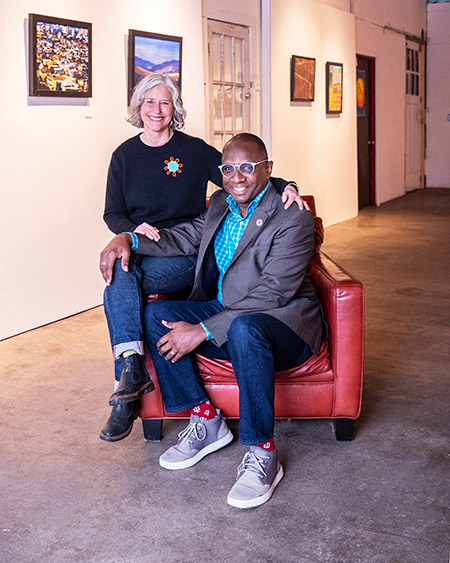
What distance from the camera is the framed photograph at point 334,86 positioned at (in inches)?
343

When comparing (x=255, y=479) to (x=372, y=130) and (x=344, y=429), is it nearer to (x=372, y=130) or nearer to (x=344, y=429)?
(x=344, y=429)

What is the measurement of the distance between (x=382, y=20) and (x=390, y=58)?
0.64m

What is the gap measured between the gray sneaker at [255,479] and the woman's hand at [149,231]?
3.20 feet

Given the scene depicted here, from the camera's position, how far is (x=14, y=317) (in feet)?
15.0

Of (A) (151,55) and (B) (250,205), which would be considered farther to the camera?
(A) (151,55)

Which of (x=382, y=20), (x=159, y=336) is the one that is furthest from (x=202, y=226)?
(x=382, y=20)

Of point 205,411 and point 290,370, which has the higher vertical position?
point 290,370

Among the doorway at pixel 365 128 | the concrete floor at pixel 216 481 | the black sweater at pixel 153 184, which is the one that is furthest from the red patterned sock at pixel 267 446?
the doorway at pixel 365 128

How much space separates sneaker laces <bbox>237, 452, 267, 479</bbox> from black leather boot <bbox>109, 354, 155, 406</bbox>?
0.46 meters

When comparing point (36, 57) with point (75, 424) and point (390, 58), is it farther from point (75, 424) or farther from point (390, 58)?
point (390, 58)

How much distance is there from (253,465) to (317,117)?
673cm

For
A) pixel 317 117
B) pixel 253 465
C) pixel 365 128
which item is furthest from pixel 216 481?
pixel 365 128

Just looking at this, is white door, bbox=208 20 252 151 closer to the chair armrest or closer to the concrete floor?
the concrete floor

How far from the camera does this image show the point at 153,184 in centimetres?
312
